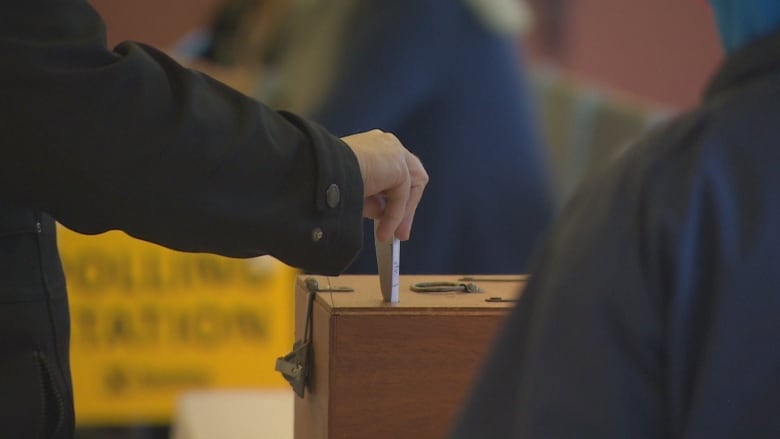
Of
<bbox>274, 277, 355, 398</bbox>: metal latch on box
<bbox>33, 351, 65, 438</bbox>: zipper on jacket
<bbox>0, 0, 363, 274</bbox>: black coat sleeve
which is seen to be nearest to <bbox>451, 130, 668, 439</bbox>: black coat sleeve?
<bbox>0, 0, 363, 274</bbox>: black coat sleeve

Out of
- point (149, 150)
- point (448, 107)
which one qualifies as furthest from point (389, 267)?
point (448, 107)

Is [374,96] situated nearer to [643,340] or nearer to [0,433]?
[0,433]

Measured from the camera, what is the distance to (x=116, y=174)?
3.18 ft

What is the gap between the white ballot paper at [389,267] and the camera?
4.03 ft

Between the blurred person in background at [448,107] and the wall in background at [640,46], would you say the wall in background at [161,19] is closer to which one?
A: the blurred person in background at [448,107]

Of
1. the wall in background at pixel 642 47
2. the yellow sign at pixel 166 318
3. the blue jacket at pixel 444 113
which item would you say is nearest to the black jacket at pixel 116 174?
the blue jacket at pixel 444 113

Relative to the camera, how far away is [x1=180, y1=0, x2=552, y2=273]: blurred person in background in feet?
8.92

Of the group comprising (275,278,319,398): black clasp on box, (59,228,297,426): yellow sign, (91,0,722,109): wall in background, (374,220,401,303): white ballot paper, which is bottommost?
(59,228,297,426): yellow sign

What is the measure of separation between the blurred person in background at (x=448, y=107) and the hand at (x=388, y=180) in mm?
1200

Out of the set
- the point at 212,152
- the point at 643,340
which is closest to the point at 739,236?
the point at 643,340

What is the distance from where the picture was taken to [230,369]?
10.9 feet

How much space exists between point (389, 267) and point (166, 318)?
7.15 feet

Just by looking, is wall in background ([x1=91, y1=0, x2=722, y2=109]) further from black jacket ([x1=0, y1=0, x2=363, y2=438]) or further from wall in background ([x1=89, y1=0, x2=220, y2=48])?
black jacket ([x1=0, y1=0, x2=363, y2=438])

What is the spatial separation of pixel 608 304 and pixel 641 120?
2.94 meters
